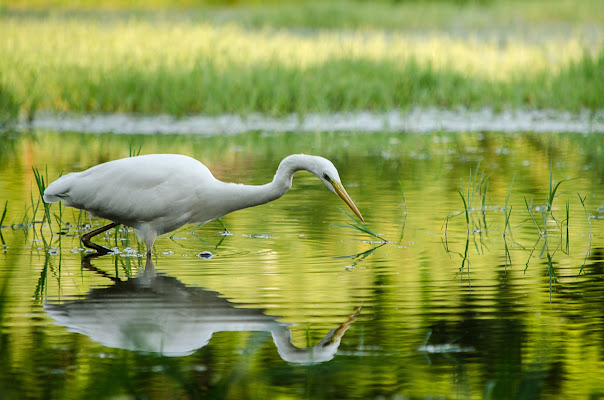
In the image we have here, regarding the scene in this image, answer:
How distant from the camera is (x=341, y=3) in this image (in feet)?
139

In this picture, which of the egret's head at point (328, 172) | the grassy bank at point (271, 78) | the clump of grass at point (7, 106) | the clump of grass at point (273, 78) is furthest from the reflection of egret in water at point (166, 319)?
the clump of grass at point (273, 78)

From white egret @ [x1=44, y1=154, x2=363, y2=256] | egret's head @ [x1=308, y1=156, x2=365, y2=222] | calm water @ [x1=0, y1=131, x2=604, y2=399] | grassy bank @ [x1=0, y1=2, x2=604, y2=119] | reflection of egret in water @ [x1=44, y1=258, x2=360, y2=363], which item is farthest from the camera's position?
grassy bank @ [x1=0, y1=2, x2=604, y2=119]

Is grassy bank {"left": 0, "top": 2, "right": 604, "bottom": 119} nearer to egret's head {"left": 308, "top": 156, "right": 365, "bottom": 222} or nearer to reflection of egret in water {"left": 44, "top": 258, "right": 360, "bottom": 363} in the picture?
egret's head {"left": 308, "top": 156, "right": 365, "bottom": 222}

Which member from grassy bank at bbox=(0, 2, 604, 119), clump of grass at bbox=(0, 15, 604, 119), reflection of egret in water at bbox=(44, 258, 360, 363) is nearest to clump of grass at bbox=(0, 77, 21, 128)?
grassy bank at bbox=(0, 2, 604, 119)

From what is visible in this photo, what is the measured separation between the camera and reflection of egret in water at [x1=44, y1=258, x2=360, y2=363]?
513cm

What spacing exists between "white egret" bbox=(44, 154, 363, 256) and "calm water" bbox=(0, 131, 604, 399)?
0.31 meters

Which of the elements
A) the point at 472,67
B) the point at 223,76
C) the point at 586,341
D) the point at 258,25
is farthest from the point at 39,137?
the point at 258,25

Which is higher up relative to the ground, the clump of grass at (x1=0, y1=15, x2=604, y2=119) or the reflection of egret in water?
the clump of grass at (x1=0, y1=15, x2=604, y2=119)

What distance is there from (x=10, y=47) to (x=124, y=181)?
540 inches

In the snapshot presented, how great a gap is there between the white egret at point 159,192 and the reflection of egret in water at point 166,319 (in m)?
0.80

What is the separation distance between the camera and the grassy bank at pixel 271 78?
1797 cm

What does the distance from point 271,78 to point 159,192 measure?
1152 centimetres

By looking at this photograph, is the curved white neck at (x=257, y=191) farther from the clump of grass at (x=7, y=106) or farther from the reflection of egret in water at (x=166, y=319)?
the clump of grass at (x=7, y=106)

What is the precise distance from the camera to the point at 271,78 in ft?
61.1
